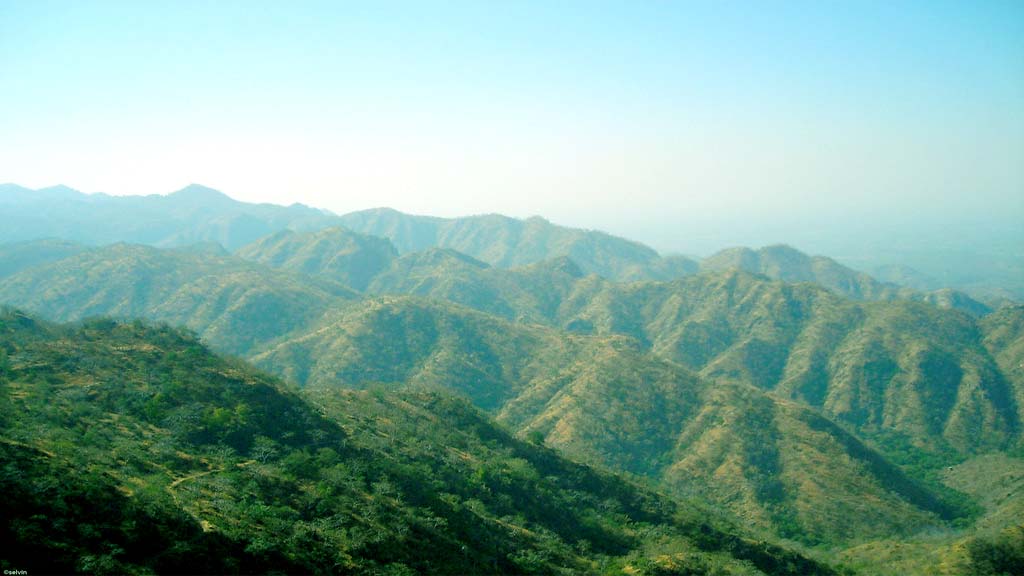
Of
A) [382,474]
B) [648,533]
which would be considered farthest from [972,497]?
[382,474]

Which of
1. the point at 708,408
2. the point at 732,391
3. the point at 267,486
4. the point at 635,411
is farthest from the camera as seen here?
the point at 732,391

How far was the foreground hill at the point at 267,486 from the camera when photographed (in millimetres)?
32344

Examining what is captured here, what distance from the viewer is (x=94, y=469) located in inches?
1529

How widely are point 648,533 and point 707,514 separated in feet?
60.6

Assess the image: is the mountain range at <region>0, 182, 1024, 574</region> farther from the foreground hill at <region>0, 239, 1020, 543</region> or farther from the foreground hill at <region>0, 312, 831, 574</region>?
the foreground hill at <region>0, 312, 831, 574</region>

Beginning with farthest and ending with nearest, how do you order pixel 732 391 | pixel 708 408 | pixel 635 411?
pixel 732 391
pixel 635 411
pixel 708 408

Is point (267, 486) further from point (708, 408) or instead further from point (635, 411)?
point (708, 408)

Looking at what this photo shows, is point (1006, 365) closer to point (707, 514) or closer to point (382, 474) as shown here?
point (707, 514)

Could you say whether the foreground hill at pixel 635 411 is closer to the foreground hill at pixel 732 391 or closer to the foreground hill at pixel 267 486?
the foreground hill at pixel 732 391


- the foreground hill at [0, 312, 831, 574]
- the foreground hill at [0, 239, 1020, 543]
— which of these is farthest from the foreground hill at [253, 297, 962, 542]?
the foreground hill at [0, 312, 831, 574]

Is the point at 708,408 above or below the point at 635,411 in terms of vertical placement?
above

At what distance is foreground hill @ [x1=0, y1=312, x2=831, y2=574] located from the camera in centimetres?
3234

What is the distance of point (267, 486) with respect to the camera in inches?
1833

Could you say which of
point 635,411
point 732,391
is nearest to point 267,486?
point 635,411
